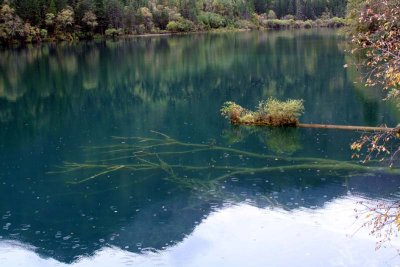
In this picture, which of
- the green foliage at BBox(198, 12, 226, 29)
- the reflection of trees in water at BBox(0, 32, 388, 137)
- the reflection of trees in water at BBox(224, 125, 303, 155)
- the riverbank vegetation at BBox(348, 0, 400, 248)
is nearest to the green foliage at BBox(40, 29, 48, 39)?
the reflection of trees in water at BBox(0, 32, 388, 137)

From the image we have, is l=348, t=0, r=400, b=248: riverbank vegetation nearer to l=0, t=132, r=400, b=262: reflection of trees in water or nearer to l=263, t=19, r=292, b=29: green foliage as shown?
l=0, t=132, r=400, b=262: reflection of trees in water

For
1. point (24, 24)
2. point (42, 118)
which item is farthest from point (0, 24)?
point (42, 118)

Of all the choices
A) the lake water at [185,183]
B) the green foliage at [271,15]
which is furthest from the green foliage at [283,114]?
the green foliage at [271,15]

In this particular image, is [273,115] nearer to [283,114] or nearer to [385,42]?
[283,114]

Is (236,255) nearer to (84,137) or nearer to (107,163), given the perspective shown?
(107,163)

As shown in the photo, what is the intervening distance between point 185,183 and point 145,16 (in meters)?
115

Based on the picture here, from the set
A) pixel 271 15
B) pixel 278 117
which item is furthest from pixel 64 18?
pixel 271 15

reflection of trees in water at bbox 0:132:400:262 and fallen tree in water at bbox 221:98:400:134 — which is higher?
fallen tree in water at bbox 221:98:400:134

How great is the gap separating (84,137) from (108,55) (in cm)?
5171

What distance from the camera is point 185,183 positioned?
20.8 metres

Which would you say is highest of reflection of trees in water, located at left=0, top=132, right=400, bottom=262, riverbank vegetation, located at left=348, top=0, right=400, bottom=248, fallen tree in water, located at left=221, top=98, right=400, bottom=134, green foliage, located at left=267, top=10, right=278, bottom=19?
green foliage, located at left=267, top=10, right=278, bottom=19

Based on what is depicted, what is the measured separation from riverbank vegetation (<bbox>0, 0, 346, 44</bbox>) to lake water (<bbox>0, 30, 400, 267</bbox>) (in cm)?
6671

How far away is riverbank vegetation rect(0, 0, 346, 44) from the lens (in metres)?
103

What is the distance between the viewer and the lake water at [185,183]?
1557 cm
